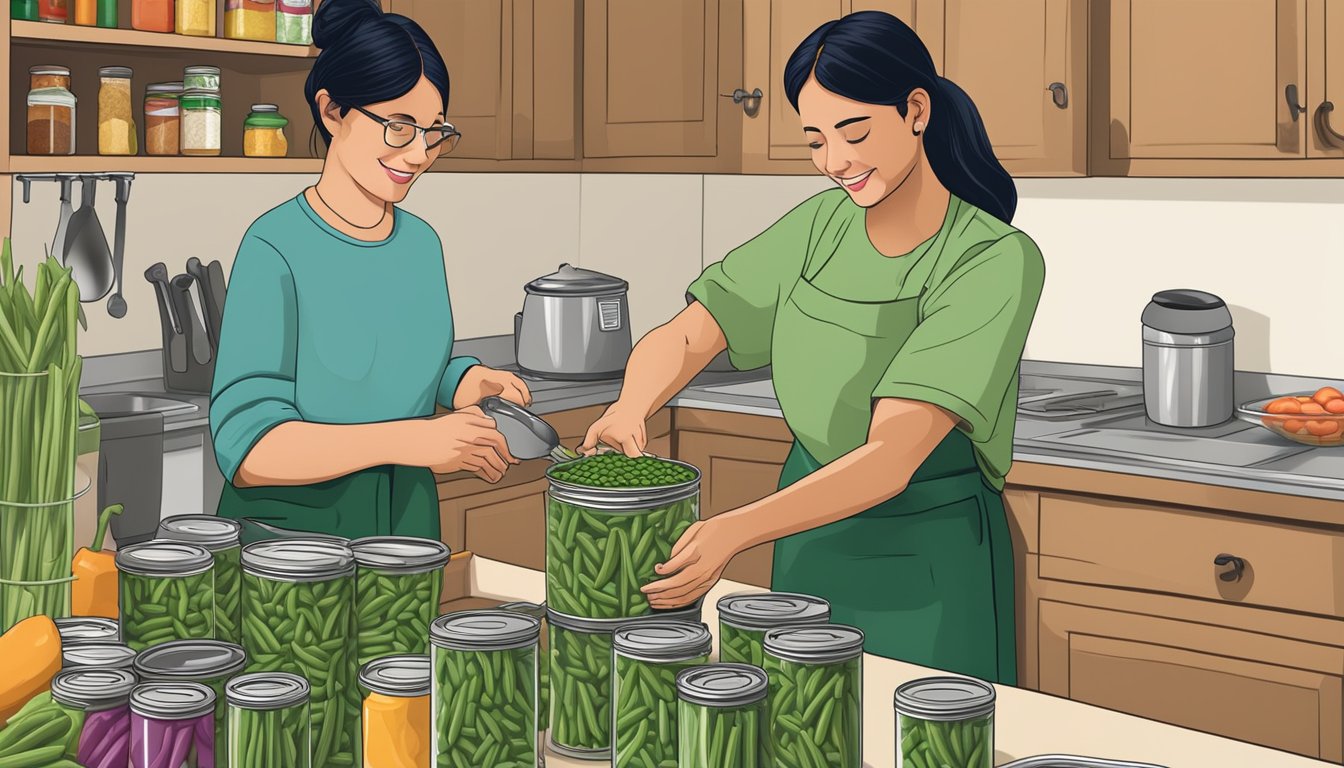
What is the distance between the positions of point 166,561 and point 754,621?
466 millimetres

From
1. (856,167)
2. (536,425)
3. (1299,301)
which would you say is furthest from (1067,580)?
(536,425)

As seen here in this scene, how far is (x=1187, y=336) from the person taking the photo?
2828 mm

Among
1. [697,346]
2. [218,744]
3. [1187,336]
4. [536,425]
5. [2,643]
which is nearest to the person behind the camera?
[218,744]

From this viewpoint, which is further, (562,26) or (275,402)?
(562,26)

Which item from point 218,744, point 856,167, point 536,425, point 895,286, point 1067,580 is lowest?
point 1067,580

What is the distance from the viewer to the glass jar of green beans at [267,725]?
0.94 metres

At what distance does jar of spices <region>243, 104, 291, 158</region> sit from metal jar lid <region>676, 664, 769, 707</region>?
7.31 feet

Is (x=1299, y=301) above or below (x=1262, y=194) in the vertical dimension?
below

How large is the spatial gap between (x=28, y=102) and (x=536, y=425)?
1424 millimetres

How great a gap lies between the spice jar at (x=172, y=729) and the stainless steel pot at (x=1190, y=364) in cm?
229

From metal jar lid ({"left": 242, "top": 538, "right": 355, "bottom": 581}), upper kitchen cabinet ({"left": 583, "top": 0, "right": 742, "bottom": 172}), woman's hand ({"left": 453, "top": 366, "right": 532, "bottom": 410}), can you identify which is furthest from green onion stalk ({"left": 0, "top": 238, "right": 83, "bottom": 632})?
upper kitchen cabinet ({"left": 583, "top": 0, "right": 742, "bottom": 172})

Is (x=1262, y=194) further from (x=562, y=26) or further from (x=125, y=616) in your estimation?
(x=125, y=616)

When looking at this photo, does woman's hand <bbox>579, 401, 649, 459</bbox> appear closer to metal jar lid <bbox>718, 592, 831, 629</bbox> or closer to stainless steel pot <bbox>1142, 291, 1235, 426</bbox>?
metal jar lid <bbox>718, 592, 831, 629</bbox>

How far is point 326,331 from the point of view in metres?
2.01
